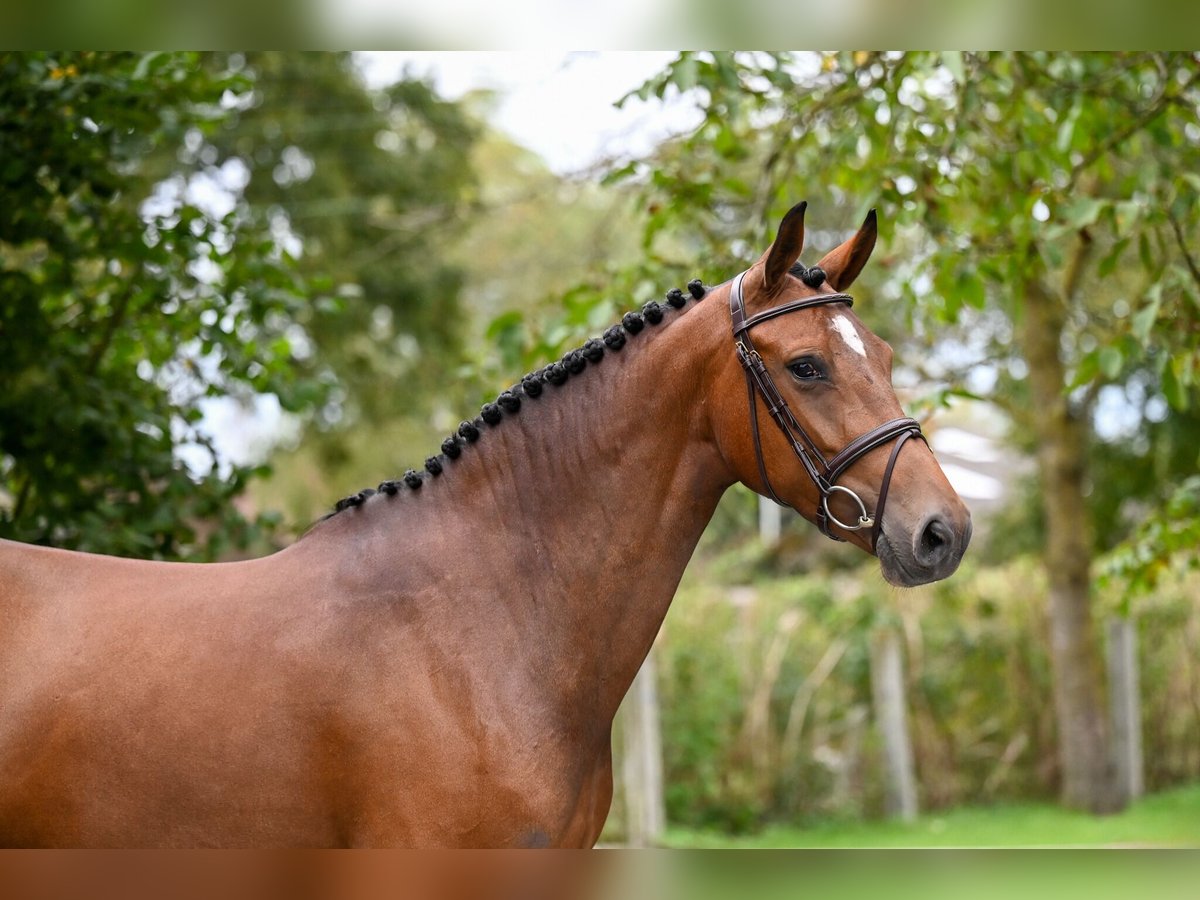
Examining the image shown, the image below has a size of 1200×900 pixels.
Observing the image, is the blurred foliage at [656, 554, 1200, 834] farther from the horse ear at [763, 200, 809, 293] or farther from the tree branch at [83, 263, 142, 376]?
the horse ear at [763, 200, 809, 293]

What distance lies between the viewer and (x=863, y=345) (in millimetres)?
2484

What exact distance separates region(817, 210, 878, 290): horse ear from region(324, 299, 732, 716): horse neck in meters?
0.32

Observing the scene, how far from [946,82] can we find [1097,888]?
5647mm

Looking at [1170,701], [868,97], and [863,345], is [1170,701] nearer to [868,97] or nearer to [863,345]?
[868,97]

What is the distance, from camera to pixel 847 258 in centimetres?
268

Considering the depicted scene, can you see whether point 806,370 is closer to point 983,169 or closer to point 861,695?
point 983,169

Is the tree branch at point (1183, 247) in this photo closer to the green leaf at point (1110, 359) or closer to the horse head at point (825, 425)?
the green leaf at point (1110, 359)

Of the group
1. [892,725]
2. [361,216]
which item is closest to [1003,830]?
[892,725]

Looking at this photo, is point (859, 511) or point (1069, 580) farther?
point (1069, 580)

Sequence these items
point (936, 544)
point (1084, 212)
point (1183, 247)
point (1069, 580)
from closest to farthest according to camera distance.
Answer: point (936, 544)
point (1183, 247)
point (1084, 212)
point (1069, 580)

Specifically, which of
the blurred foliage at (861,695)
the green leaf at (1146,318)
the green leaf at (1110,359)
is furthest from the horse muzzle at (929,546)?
the blurred foliage at (861,695)

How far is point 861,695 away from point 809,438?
9.47 meters

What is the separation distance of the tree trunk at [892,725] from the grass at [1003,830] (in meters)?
0.23

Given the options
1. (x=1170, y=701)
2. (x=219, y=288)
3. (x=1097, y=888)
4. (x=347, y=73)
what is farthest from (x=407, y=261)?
(x=1097, y=888)
